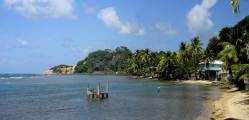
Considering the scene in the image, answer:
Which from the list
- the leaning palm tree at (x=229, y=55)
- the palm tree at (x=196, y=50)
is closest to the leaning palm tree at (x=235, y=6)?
the leaning palm tree at (x=229, y=55)

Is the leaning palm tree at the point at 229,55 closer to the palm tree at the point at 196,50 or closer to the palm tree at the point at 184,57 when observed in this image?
the palm tree at the point at 196,50

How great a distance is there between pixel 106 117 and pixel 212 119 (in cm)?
1002

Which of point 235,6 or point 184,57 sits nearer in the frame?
point 235,6

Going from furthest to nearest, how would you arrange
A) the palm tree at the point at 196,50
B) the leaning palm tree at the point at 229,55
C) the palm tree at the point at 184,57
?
the palm tree at the point at 184,57 < the palm tree at the point at 196,50 < the leaning palm tree at the point at 229,55

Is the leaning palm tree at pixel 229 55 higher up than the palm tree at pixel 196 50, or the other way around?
the palm tree at pixel 196 50

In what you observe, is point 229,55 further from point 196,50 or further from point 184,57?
point 184,57

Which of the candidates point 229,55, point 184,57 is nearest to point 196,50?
point 184,57

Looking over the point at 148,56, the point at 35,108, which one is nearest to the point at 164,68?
the point at 148,56

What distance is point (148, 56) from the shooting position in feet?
531

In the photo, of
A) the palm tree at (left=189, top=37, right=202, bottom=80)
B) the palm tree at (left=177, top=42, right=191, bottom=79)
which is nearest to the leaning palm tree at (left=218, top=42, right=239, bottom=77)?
the palm tree at (left=189, top=37, right=202, bottom=80)

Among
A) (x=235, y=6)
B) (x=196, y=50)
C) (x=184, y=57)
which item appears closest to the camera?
(x=235, y=6)

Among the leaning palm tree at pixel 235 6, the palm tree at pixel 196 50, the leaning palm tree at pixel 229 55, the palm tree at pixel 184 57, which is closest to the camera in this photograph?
the leaning palm tree at pixel 235 6

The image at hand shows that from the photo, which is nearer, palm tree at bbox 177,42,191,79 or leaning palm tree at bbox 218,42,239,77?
leaning palm tree at bbox 218,42,239,77

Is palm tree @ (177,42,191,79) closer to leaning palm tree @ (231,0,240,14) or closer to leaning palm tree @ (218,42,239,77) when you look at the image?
leaning palm tree @ (218,42,239,77)
